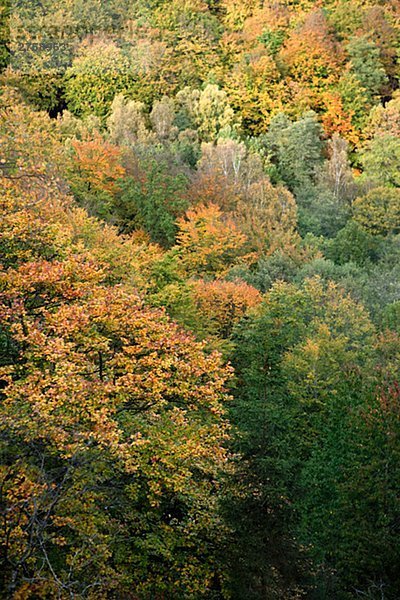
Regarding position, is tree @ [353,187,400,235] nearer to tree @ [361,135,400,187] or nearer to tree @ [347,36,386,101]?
tree @ [361,135,400,187]

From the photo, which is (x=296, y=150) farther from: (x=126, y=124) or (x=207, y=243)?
(x=207, y=243)

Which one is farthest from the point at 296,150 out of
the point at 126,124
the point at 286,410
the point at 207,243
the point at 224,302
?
the point at 286,410

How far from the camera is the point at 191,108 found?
192 feet

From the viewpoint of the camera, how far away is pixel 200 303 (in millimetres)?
30625

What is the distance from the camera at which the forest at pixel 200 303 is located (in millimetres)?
12531

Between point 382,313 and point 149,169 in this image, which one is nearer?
point 382,313

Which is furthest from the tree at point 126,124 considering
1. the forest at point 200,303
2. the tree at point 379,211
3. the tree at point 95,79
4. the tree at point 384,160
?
the tree at point 384,160

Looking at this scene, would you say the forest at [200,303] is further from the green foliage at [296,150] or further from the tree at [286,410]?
the green foliage at [296,150]

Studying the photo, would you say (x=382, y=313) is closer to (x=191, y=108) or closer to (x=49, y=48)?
(x=191, y=108)

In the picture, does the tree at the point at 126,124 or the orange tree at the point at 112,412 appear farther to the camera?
the tree at the point at 126,124

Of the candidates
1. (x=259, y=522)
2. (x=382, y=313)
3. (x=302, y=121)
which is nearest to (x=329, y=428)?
(x=259, y=522)

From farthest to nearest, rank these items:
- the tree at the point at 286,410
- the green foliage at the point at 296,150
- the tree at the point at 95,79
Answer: the tree at the point at 95,79
the green foliage at the point at 296,150
the tree at the point at 286,410

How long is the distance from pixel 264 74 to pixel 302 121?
1187 centimetres

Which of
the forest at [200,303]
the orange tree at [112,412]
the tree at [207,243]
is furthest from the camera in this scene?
the tree at [207,243]
